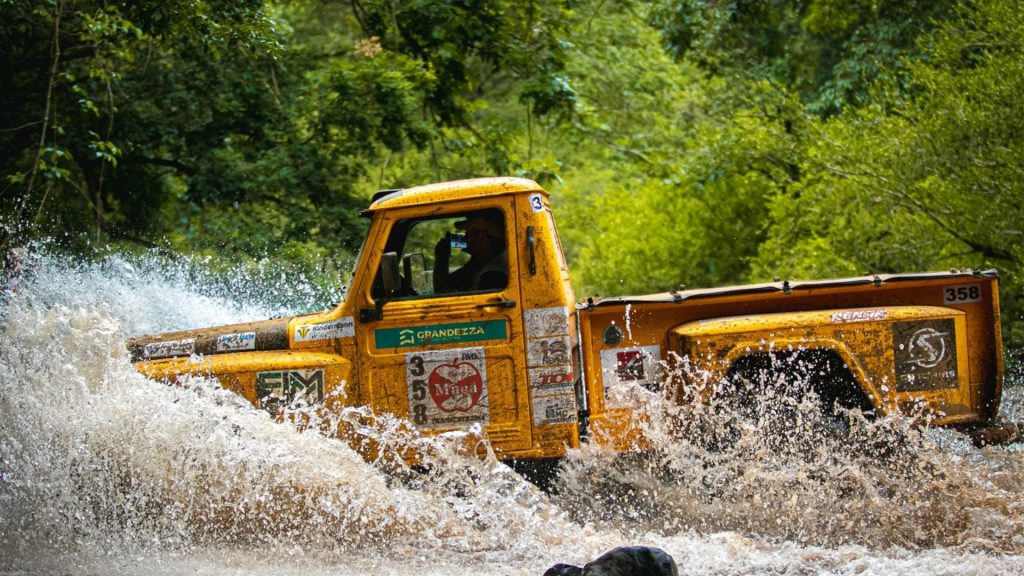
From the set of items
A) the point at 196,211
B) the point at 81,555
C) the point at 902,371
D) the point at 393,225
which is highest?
the point at 196,211

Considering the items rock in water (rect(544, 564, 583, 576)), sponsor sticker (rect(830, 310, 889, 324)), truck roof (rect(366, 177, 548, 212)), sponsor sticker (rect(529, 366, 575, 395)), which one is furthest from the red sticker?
sponsor sticker (rect(830, 310, 889, 324))

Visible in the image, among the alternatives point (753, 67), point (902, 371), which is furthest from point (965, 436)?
point (753, 67)

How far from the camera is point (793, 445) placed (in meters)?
6.44

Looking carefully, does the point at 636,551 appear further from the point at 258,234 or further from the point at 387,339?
the point at 258,234

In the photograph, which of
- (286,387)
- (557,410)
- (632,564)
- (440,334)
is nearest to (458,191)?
(440,334)

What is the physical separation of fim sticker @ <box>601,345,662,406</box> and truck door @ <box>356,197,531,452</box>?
1.60 ft

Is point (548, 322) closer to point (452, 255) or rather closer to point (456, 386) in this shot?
point (456, 386)

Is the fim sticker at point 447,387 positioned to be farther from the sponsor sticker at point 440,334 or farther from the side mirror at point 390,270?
the side mirror at point 390,270

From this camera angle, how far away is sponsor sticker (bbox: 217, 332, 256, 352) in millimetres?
6797

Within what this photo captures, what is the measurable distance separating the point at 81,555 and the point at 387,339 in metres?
2.08

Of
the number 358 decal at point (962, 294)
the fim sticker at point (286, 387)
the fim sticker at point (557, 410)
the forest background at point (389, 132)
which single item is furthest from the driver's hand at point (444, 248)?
the forest background at point (389, 132)

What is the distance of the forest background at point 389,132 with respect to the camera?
11.7 metres

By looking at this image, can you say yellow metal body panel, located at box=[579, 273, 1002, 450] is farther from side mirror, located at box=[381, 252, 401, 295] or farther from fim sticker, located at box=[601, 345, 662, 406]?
side mirror, located at box=[381, 252, 401, 295]

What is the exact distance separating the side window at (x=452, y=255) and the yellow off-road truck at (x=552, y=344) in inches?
0.6
